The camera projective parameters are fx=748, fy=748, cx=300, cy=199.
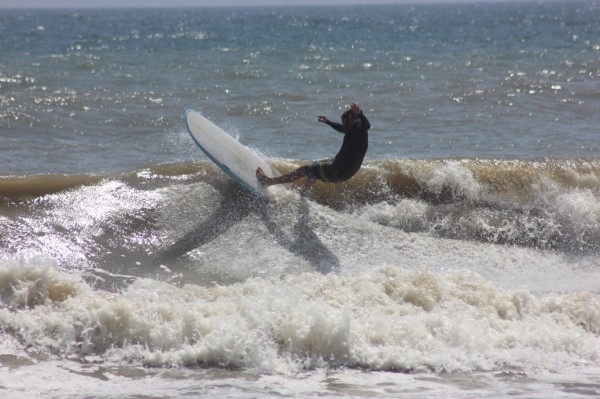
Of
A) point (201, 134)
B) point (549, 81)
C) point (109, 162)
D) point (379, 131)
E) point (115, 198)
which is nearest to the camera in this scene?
point (115, 198)

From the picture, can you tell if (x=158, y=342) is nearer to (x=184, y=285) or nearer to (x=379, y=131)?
(x=184, y=285)

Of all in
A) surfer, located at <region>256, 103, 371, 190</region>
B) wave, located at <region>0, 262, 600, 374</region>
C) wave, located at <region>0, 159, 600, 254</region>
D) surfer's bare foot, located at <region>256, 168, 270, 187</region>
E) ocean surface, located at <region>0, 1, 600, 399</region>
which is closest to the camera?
ocean surface, located at <region>0, 1, 600, 399</region>

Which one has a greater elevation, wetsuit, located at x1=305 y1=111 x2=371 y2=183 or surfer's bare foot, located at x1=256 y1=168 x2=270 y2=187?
wetsuit, located at x1=305 y1=111 x2=371 y2=183

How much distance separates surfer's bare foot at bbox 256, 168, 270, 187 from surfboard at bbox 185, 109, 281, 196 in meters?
0.04

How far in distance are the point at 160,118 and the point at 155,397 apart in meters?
9.59

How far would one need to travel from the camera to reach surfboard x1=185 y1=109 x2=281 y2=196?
8.70 metres

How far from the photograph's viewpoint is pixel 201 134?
9016mm

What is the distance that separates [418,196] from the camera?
913 cm

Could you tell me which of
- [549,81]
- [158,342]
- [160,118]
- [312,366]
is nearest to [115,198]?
[158,342]

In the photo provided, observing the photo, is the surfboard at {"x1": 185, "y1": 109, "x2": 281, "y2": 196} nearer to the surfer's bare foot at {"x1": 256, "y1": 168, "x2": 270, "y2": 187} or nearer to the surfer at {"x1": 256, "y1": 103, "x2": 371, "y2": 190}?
the surfer's bare foot at {"x1": 256, "y1": 168, "x2": 270, "y2": 187}

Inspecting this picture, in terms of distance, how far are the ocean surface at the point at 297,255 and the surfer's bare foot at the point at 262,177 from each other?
5.2 inches

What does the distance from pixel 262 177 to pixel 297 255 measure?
1402 mm

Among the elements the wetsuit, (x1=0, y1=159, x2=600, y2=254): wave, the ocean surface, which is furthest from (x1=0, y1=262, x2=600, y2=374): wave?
(x1=0, y1=159, x2=600, y2=254): wave

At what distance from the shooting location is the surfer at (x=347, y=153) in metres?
7.68
